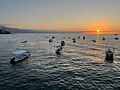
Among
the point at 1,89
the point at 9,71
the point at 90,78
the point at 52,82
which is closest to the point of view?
the point at 1,89

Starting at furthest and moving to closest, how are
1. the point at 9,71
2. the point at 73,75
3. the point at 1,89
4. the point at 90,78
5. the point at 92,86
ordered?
1. the point at 9,71
2. the point at 73,75
3. the point at 90,78
4. the point at 92,86
5. the point at 1,89

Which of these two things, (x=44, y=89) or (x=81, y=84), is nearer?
(x=44, y=89)

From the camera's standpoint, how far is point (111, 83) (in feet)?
97.0

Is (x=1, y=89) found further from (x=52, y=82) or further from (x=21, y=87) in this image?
(x=52, y=82)

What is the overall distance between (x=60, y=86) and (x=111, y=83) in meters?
12.0

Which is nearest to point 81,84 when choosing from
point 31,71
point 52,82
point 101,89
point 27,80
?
point 101,89

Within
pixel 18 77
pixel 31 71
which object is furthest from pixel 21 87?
pixel 31 71

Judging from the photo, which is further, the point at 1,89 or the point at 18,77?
the point at 18,77

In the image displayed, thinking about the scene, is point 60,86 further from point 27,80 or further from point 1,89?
point 1,89

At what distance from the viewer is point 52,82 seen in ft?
96.5

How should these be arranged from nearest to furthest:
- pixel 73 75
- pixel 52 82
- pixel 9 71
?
pixel 52 82, pixel 73 75, pixel 9 71

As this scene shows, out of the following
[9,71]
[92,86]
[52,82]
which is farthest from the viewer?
[9,71]

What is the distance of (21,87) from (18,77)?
20.8 ft

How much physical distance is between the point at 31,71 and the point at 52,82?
10077 mm
